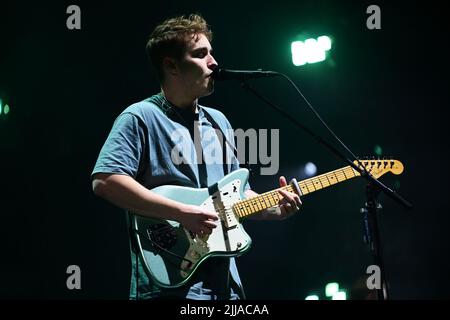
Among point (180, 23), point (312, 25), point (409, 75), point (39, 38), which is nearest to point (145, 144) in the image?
point (180, 23)

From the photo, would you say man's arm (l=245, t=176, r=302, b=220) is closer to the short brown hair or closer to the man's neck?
the man's neck

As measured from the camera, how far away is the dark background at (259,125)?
169 inches

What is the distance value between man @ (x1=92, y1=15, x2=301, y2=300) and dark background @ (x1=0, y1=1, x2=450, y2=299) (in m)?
1.68

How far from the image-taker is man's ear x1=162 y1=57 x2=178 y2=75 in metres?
2.77

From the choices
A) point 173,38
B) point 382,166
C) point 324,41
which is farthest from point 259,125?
point 173,38

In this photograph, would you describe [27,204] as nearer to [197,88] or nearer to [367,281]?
[197,88]

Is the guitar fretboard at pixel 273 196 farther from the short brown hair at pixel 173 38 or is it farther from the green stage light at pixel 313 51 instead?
the green stage light at pixel 313 51

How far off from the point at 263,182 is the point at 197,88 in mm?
2274

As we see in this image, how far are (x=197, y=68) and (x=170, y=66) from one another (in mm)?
156

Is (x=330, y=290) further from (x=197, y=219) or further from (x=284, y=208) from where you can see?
(x=197, y=219)

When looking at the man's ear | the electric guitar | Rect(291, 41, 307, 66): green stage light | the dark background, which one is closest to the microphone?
the man's ear

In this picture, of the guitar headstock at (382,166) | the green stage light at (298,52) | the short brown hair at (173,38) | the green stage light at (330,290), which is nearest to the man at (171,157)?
the short brown hair at (173,38)

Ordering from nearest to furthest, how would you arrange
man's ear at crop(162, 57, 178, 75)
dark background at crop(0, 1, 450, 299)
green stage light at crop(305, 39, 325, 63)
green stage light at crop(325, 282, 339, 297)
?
man's ear at crop(162, 57, 178, 75) < dark background at crop(0, 1, 450, 299) < green stage light at crop(305, 39, 325, 63) < green stage light at crop(325, 282, 339, 297)

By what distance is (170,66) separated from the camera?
278 centimetres
